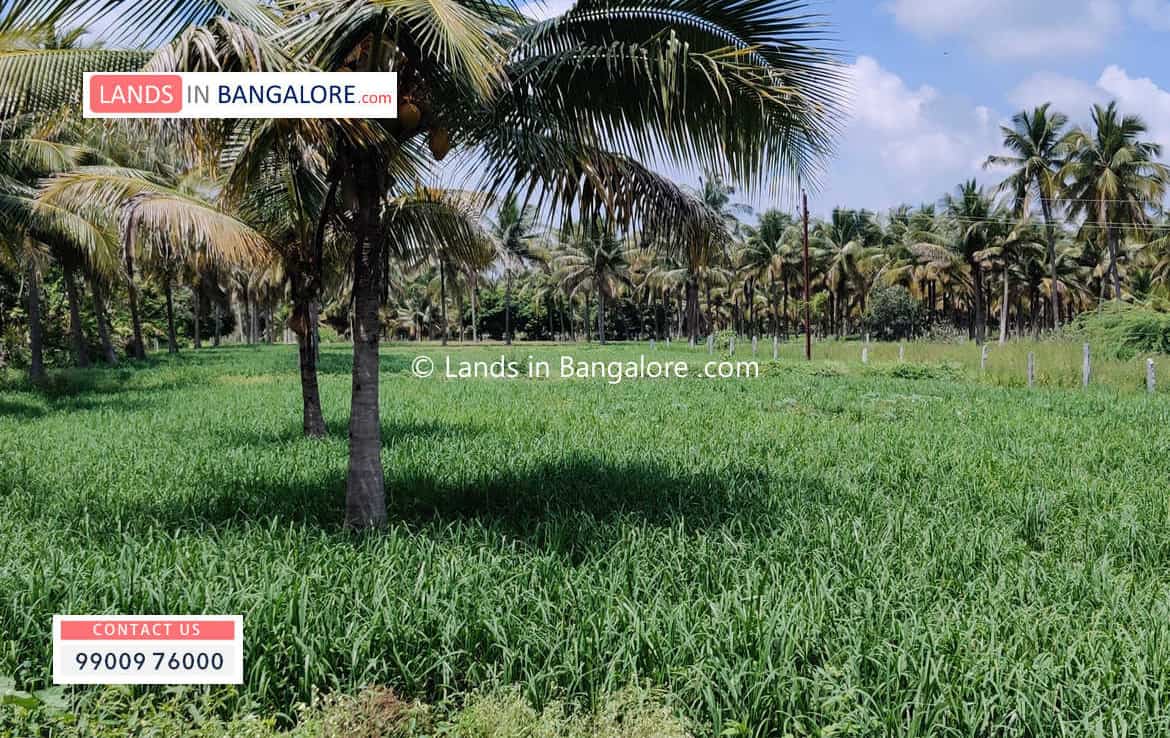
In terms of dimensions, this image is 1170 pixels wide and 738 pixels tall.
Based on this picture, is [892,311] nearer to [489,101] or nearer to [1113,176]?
[1113,176]

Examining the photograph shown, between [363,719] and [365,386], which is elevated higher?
[365,386]

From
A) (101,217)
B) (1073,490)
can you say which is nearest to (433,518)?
(1073,490)

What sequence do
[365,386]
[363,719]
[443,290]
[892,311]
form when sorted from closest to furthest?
[363,719] < [365,386] < [443,290] < [892,311]

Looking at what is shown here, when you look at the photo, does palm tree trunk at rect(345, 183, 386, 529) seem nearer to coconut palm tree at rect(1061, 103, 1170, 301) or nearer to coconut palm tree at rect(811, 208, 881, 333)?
coconut palm tree at rect(1061, 103, 1170, 301)

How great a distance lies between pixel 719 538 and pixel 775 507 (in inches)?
36.6

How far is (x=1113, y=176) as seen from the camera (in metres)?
31.3

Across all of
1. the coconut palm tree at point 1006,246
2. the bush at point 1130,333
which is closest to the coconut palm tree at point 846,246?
the coconut palm tree at point 1006,246

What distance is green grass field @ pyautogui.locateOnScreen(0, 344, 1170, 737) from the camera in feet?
9.80

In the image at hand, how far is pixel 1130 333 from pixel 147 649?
84.3 feet

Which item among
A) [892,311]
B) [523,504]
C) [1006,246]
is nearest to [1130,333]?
[1006,246]

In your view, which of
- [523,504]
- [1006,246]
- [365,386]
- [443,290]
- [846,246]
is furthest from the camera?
[846,246]

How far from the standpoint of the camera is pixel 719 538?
4875 millimetres

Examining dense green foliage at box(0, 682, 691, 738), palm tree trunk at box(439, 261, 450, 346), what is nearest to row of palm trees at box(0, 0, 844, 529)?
dense green foliage at box(0, 682, 691, 738)

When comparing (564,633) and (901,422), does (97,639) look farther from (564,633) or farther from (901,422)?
(901,422)
